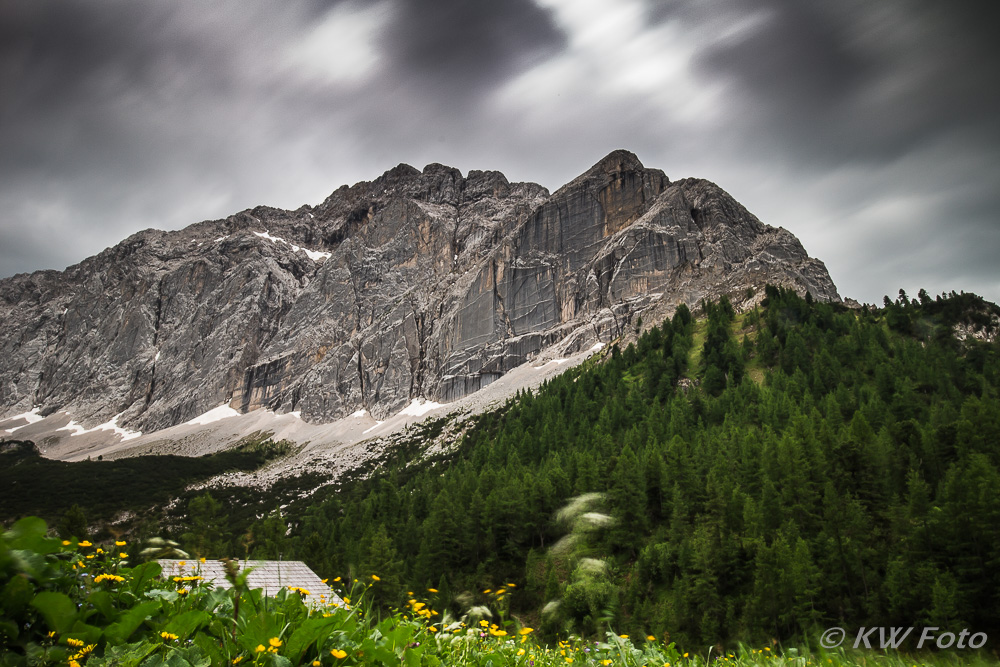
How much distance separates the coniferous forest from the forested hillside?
144 millimetres

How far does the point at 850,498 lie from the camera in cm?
3800

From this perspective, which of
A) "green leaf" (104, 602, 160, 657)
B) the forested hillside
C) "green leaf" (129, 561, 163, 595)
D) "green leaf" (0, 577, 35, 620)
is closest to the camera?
"green leaf" (0, 577, 35, 620)

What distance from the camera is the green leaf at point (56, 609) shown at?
2638 mm

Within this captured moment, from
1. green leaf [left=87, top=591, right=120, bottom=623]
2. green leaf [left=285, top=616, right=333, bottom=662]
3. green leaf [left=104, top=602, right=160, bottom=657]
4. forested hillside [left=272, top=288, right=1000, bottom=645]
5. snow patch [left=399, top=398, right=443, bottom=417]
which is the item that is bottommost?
forested hillside [left=272, top=288, right=1000, bottom=645]

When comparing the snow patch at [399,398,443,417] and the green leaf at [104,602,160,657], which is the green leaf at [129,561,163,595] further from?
the snow patch at [399,398,443,417]

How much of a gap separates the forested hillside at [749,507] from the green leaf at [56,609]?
3623 mm

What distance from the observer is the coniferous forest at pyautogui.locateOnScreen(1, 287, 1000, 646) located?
27.0m

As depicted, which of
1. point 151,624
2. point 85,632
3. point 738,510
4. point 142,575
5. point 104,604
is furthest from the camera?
point 738,510

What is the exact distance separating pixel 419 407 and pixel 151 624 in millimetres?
194362

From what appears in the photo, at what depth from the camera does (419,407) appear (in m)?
194

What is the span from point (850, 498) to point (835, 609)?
1063cm

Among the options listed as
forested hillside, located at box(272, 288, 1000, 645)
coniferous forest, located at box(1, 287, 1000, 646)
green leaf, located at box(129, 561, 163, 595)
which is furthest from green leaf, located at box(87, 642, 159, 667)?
forested hillside, located at box(272, 288, 1000, 645)

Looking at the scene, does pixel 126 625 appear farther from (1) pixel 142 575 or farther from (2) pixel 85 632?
(1) pixel 142 575

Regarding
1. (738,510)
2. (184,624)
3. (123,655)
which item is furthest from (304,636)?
(738,510)
